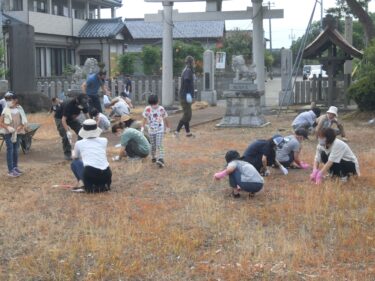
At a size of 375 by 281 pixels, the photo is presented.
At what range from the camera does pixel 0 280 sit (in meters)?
5.24

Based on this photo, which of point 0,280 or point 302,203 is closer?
point 0,280

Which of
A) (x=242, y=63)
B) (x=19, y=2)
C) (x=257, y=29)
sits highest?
(x=19, y=2)

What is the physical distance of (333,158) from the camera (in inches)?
336

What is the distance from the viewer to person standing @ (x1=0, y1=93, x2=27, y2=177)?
9.76 metres

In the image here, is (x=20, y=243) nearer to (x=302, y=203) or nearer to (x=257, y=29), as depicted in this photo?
(x=302, y=203)

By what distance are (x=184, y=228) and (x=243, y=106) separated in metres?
10.7

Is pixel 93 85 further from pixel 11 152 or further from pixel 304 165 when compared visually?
pixel 304 165

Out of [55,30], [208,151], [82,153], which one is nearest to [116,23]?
[55,30]

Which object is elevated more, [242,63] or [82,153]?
[242,63]

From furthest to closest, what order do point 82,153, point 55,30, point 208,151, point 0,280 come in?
point 55,30 → point 208,151 → point 82,153 → point 0,280

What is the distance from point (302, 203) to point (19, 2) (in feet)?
90.9

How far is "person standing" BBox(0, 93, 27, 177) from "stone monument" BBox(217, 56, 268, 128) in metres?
7.99

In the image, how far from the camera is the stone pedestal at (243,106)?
55.4 feet

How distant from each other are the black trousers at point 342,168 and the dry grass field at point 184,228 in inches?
7.2
